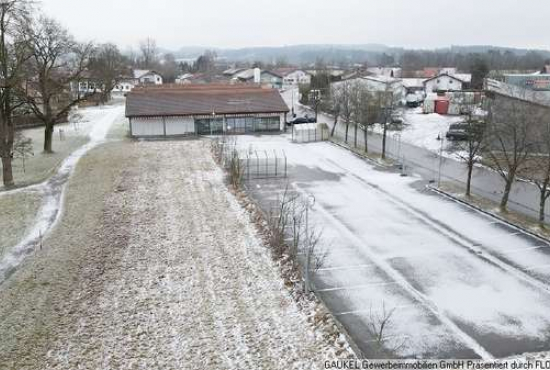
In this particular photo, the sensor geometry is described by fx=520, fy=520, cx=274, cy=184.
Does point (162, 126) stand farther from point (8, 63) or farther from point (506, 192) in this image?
point (506, 192)

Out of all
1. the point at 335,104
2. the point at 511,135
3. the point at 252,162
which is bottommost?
the point at 252,162

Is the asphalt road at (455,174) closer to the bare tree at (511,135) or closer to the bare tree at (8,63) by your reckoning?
the bare tree at (511,135)

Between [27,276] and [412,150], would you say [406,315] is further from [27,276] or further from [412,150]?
[412,150]

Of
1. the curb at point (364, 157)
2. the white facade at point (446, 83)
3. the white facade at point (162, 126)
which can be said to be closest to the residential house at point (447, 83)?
the white facade at point (446, 83)

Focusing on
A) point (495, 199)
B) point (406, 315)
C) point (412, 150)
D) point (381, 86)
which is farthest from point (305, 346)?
point (381, 86)

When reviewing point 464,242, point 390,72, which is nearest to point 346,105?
point 464,242

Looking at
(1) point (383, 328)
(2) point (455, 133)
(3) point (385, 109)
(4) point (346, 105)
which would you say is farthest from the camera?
(4) point (346, 105)

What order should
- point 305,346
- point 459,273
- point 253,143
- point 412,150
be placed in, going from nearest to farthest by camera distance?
point 305,346 < point 459,273 < point 412,150 < point 253,143

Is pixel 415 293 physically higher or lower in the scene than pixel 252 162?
lower
